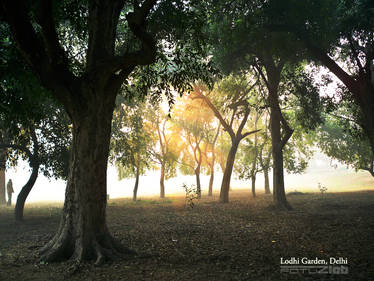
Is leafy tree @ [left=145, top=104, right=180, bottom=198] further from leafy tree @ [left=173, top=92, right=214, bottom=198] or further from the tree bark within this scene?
→ the tree bark

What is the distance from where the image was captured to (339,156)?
34.7 metres

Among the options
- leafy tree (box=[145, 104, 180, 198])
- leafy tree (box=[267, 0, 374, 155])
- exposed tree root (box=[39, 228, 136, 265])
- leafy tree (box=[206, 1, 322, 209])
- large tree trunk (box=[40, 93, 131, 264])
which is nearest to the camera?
exposed tree root (box=[39, 228, 136, 265])

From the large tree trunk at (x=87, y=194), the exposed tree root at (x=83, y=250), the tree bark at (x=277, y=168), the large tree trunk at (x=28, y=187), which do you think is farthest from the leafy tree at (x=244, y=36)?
the large tree trunk at (x=28, y=187)

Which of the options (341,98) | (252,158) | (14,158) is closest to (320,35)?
(341,98)

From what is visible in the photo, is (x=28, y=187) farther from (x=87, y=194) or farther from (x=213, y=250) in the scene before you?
(x=213, y=250)

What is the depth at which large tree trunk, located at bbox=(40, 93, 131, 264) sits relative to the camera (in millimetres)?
7438

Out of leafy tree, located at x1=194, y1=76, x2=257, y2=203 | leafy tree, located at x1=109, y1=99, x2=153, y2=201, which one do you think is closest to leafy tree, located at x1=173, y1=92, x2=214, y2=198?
leafy tree, located at x1=194, y1=76, x2=257, y2=203

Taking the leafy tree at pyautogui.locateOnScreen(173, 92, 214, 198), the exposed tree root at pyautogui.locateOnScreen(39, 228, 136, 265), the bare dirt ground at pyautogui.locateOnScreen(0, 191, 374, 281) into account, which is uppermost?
the leafy tree at pyautogui.locateOnScreen(173, 92, 214, 198)

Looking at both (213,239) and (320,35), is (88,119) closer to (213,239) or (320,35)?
(213,239)

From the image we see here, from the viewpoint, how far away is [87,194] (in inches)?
295

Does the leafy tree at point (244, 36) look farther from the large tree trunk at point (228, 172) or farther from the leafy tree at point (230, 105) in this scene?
the large tree trunk at point (228, 172)

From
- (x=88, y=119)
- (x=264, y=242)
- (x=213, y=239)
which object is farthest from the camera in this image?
(x=213, y=239)

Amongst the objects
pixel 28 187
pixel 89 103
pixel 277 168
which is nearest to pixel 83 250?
pixel 89 103

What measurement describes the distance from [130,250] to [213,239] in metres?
3.07
